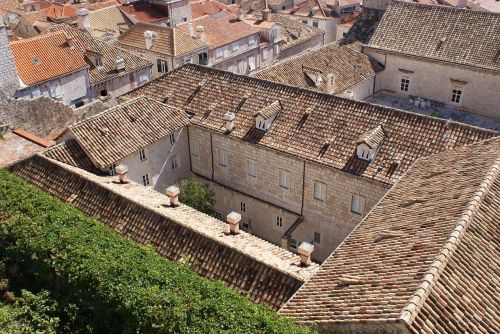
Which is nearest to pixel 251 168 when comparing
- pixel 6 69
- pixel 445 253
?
pixel 445 253

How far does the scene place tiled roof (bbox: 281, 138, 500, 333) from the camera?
14403 mm

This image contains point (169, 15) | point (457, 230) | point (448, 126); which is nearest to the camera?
point (457, 230)

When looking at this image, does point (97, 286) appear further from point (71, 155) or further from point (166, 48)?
point (166, 48)

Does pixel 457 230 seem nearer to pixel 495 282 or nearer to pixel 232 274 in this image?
pixel 495 282

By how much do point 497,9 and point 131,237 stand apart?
6441 cm

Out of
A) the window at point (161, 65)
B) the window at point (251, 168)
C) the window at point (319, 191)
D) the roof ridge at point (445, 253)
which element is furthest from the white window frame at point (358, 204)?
the window at point (161, 65)

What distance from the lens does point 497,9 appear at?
69.7 m

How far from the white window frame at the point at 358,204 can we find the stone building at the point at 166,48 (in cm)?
2810

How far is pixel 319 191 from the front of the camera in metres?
29.4

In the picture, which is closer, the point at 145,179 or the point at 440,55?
the point at 145,179

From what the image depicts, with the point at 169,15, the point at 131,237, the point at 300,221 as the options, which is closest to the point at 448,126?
the point at 300,221

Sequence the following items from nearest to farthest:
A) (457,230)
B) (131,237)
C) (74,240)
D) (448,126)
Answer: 1. (457,230)
2. (74,240)
3. (131,237)
4. (448,126)

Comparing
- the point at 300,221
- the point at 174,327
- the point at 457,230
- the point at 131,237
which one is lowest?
the point at 300,221

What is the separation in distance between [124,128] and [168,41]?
23.3 m
